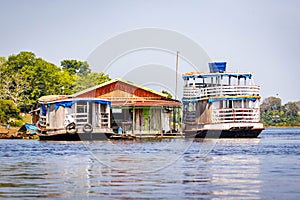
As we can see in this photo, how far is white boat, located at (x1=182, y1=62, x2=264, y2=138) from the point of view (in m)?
55.8

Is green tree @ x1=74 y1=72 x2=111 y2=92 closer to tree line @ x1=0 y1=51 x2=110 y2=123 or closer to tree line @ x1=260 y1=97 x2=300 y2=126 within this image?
tree line @ x1=0 y1=51 x2=110 y2=123

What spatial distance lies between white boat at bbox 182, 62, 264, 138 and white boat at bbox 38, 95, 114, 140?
1072cm

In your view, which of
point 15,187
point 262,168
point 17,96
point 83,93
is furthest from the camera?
point 17,96

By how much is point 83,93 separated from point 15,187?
1371 inches

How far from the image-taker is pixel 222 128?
55.8m

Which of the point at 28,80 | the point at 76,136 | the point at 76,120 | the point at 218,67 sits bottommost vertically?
the point at 76,136

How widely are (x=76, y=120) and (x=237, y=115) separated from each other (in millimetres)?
14766

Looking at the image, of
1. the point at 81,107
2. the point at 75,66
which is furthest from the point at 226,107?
the point at 75,66

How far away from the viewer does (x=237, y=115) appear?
5597 cm

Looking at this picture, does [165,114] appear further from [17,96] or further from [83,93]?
[17,96]

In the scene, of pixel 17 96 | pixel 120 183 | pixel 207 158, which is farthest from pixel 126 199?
pixel 17 96

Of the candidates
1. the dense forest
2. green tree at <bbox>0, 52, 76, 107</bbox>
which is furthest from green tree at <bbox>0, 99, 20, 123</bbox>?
green tree at <bbox>0, 52, 76, 107</bbox>

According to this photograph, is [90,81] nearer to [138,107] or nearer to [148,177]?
[138,107]

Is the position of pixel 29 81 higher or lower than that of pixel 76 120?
higher
